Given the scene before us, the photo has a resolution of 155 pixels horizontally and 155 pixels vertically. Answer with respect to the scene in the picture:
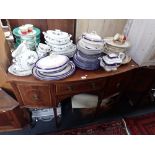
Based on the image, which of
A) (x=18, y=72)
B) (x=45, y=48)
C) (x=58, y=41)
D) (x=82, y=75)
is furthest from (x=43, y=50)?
(x=82, y=75)

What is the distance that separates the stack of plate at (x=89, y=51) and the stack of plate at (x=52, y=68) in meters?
0.12

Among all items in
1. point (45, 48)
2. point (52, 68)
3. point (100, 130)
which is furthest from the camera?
point (100, 130)

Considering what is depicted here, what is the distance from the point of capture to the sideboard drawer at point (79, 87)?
110 cm

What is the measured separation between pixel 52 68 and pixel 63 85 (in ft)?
0.56

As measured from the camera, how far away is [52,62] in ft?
3.30

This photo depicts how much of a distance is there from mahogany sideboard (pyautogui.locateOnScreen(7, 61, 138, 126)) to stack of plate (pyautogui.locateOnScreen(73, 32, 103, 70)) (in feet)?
0.17

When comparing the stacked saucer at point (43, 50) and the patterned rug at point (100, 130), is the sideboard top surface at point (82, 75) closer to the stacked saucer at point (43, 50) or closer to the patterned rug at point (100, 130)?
the stacked saucer at point (43, 50)

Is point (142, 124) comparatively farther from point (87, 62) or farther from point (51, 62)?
point (51, 62)

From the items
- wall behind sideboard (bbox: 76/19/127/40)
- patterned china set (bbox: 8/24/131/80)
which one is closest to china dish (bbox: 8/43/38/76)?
patterned china set (bbox: 8/24/131/80)

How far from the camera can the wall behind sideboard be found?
3.88 feet

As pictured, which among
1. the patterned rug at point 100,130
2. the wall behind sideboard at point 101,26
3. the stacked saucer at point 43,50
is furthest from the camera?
the patterned rug at point 100,130

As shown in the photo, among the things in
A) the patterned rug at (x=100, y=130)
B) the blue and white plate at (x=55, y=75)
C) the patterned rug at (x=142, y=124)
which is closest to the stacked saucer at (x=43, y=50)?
the blue and white plate at (x=55, y=75)

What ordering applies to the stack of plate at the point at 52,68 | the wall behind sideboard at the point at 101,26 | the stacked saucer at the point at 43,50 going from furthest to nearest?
the wall behind sideboard at the point at 101,26 → the stacked saucer at the point at 43,50 → the stack of plate at the point at 52,68

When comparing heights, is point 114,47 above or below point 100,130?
above
